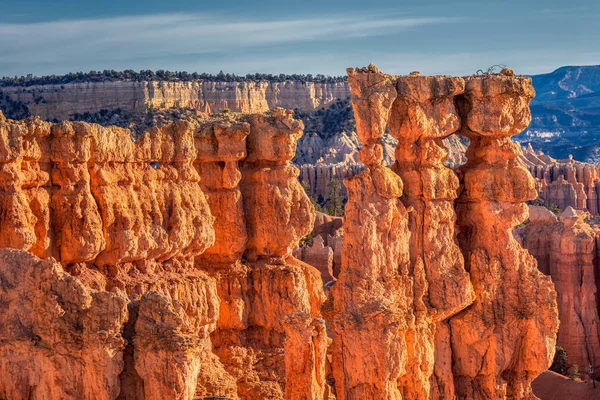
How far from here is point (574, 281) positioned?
45.4 metres

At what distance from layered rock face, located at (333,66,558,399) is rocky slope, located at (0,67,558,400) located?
0.03 meters

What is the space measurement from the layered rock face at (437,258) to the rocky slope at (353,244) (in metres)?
0.03

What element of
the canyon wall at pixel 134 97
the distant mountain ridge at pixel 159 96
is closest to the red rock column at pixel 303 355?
the distant mountain ridge at pixel 159 96

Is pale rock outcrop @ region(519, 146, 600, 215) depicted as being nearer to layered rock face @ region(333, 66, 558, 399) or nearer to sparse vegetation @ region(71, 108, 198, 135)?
sparse vegetation @ region(71, 108, 198, 135)

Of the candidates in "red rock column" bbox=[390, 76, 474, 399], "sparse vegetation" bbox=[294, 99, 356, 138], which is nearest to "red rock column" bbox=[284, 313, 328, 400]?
"red rock column" bbox=[390, 76, 474, 399]

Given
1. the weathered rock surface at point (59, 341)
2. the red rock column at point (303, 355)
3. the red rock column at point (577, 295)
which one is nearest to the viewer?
the weathered rock surface at point (59, 341)

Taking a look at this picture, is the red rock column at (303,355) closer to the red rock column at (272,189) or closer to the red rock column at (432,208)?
the red rock column at (432,208)

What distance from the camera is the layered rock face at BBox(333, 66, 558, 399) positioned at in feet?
79.5

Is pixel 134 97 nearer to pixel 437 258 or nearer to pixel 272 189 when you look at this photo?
pixel 272 189

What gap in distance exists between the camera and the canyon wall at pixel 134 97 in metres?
136

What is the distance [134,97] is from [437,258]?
375ft

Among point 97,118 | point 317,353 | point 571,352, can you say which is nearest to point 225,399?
point 317,353

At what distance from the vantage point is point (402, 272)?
2525 centimetres

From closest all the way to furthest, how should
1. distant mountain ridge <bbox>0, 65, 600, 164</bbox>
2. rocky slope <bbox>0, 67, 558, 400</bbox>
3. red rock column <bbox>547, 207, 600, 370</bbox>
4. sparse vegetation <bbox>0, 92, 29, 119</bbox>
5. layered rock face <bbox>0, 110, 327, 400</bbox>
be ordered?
layered rock face <bbox>0, 110, 327, 400</bbox> → rocky slope <bbox>0, 67, 558, 400</bbox> → red rock column <bbox>547, 207, 600, 370</bbox> → sparse vegetation <bbox>0, 92, 29, 119</bbox> → distant mountain ridge <bbox>0, 65, 600, 164</bbox>
